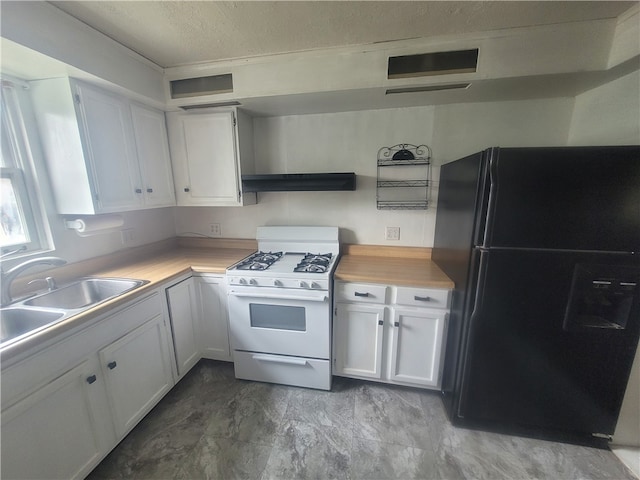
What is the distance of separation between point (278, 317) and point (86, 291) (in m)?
1.28

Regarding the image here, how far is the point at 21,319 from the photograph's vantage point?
1321 mm

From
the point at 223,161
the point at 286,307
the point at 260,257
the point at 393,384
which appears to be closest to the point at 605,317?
the point at 393,384

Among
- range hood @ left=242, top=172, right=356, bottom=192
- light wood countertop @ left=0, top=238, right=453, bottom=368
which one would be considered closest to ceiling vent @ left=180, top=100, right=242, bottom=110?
range hood @ left=242, top=172, right=356, bottom=192

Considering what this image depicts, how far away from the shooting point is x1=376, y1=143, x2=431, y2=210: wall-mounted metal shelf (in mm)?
2037

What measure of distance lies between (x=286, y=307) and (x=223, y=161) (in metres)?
1.29

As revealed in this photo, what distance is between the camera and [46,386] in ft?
3.45

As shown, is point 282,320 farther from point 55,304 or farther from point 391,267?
point 55,304

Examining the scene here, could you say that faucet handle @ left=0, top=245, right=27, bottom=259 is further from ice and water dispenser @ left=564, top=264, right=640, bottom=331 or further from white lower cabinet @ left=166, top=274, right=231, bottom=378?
ice and water dispenser @ left=564, top=264, right=640, bottom=331

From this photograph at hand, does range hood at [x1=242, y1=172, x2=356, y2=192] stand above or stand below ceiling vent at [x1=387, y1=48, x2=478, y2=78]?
below

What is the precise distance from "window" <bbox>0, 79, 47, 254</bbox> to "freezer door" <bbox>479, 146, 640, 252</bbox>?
264 centimetres

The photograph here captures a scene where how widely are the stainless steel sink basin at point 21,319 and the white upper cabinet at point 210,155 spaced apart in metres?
1.16

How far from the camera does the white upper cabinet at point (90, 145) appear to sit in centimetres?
146

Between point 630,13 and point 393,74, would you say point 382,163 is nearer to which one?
point 393,74

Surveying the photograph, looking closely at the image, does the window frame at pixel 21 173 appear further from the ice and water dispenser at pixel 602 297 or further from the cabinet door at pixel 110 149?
the ice and water dispenser at pixel 602 297
